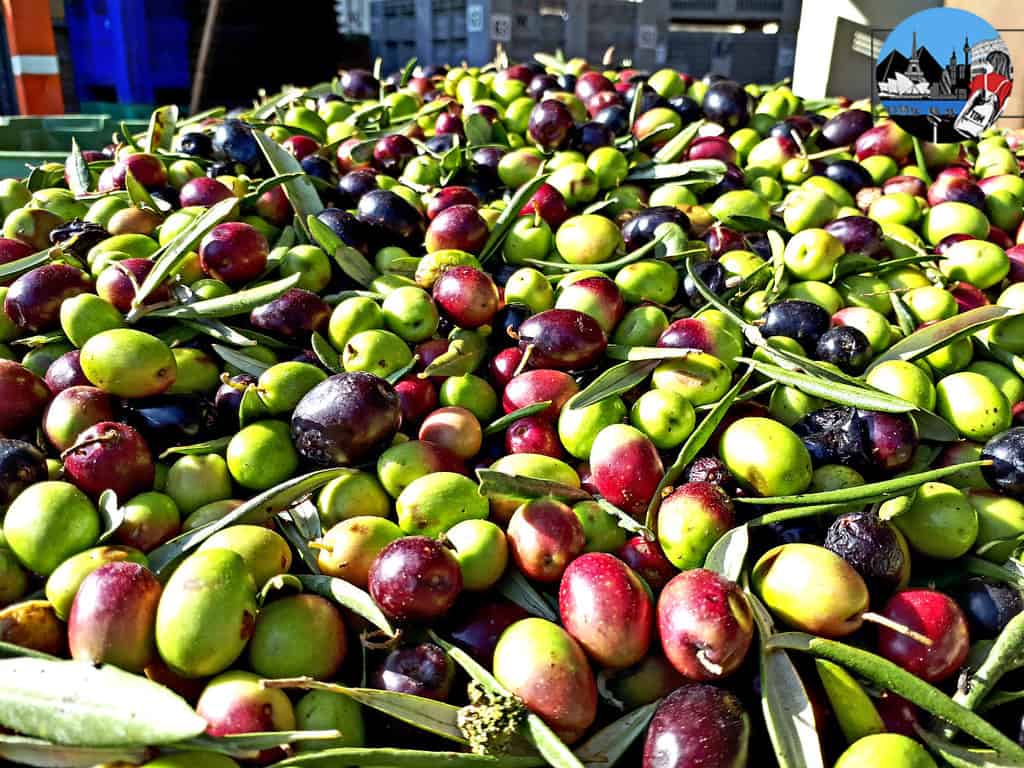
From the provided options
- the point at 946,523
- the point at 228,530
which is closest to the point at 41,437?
the point at 228,530

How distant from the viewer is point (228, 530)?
155cm

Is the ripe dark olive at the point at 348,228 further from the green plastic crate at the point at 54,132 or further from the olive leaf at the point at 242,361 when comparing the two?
the green plastic crate at the point at 54,132

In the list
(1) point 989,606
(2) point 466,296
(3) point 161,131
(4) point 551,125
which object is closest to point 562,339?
(2) point 466,296

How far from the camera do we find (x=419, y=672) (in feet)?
4.47

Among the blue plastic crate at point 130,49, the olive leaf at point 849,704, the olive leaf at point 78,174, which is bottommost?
the olive leaf at point 849,704

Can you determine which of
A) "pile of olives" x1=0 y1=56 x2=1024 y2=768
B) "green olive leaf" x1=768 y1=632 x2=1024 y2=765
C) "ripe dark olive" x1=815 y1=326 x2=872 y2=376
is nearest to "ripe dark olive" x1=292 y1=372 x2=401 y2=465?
"pile of olives" x1=0 y1=56 x2=1024 y2=768

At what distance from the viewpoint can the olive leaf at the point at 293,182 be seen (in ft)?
8.32

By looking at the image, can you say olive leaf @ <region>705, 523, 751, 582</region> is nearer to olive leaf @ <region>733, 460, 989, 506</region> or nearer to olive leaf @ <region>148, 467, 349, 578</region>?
olive leaf @ <region>733, 460, 989, 506</region>

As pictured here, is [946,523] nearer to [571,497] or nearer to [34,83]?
[571,497]

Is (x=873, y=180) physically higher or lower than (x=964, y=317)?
higher

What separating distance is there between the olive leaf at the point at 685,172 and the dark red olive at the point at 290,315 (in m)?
1.45

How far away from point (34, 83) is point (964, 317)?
6299 mm

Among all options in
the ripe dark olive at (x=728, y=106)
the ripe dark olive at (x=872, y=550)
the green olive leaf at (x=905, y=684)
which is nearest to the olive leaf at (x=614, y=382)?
the ripe dark olive at (x=872, y=550)

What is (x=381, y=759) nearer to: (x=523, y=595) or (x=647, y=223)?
(x=523, y=595)
